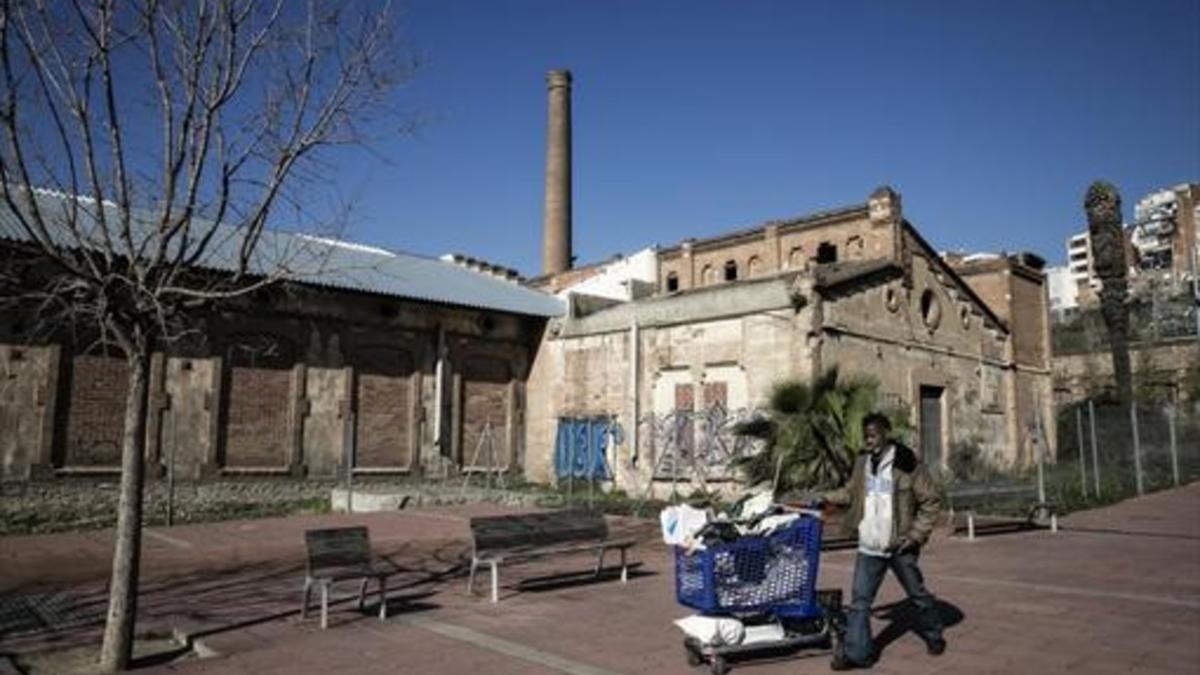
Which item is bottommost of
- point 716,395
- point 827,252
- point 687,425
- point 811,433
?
point 811,433

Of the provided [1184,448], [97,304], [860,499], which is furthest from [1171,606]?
[1184,448]

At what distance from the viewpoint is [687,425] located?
74.3 feet

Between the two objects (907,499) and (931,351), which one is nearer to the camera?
(907,499)

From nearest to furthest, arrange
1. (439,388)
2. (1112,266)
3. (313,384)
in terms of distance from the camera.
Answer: (313,384), (439,388), (1112,266)

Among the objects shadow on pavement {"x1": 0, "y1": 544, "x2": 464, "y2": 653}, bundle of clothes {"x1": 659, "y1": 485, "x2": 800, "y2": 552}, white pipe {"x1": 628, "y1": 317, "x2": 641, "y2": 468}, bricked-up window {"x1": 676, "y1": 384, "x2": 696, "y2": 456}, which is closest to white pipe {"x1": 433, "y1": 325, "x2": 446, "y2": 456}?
white pipe {"x1": 628, "y1": 317, "x2": 641, "y2": 468}

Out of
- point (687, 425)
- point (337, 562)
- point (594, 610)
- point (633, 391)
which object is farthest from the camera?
point (633, 391)

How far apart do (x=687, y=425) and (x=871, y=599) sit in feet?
53.4

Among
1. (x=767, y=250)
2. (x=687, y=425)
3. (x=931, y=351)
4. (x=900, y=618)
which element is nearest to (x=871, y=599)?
(x=900, y=618)

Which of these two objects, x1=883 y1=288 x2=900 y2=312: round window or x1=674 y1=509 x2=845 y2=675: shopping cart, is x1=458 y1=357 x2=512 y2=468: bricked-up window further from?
x1=674 y1=509 x2=845 y2=675: shopping cart

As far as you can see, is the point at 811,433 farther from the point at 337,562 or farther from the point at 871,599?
the point at 337,562

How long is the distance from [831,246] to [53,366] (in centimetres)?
2634

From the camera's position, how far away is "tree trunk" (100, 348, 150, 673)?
20.9 feet

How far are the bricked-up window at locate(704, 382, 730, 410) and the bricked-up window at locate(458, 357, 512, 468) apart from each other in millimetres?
6307

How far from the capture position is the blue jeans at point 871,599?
→ 627cm
